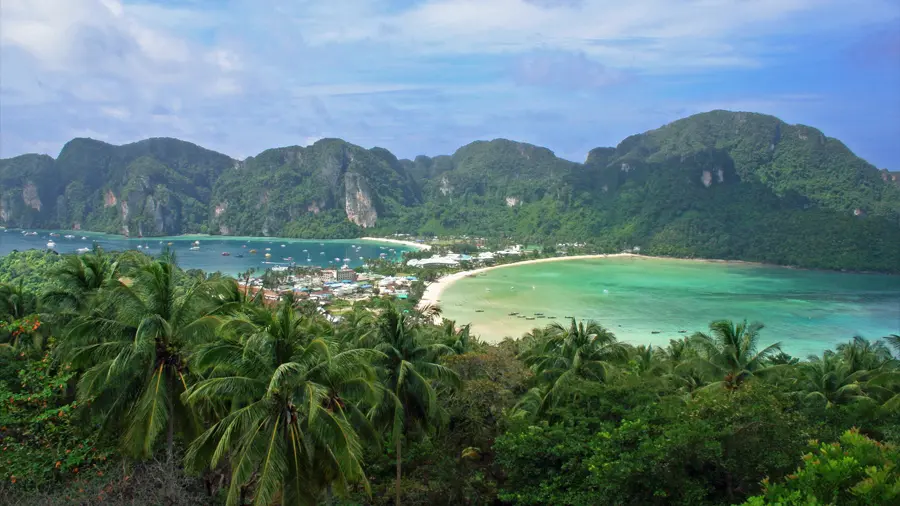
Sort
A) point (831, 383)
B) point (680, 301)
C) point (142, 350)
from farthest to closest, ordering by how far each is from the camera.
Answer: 1. point (680, 301)
2. point (831, 383)
3. point (142, 350)

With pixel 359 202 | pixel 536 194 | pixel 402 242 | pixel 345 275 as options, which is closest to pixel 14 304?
pixel 345 275

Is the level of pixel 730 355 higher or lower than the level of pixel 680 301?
higher

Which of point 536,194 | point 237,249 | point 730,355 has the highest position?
point 536,194

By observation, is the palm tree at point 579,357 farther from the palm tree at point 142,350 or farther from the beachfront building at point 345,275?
the beachfront building at point 345,275

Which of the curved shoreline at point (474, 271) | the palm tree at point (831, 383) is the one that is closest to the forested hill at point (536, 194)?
the curved shoreline at point (474, 271)

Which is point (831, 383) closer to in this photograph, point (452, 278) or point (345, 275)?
point (452, 278)

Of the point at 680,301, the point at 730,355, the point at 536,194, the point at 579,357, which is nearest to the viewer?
the point at 579,357

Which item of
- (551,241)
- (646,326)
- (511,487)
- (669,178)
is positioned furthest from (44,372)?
(669,178)

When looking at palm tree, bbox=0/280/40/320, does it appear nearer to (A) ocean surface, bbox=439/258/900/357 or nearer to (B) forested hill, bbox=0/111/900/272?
(A) ocean surface, bbox=439/258/900/357
